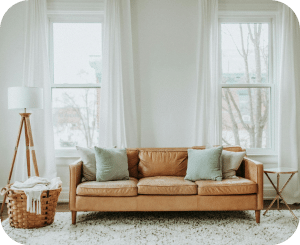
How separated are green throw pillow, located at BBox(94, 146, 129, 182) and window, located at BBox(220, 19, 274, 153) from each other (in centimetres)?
197

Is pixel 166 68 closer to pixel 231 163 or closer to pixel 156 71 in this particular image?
pixel 156 71

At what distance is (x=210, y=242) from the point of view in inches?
117

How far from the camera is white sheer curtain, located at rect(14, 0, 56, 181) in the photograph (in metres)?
4.62

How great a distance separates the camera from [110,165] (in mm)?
3742

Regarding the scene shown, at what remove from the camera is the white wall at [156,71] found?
4738 mm

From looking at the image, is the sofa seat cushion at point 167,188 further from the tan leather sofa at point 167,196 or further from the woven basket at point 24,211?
the woven basket at point 24,211

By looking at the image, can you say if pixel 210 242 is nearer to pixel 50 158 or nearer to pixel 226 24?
pixel 50 158

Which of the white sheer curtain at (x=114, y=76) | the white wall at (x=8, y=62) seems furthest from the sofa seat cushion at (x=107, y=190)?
the white wall at (x=8, y=62)

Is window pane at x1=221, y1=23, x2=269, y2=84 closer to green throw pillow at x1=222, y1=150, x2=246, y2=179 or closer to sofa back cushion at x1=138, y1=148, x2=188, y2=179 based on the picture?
green throw pillow at x1=222, y1=150, x2=246, y2=179

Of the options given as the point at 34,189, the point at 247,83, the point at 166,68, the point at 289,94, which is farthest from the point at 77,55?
the point at 289,94

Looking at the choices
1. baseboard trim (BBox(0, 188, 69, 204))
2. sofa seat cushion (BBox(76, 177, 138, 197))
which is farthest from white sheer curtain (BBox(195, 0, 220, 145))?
baseboard trim (BBox(0, 188, 69, 204))

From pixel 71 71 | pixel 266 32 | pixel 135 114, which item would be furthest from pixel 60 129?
pixel 266 32

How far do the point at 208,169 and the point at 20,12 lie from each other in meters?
→ 3.83

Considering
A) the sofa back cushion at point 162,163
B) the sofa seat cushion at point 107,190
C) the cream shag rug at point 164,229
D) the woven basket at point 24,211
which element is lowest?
the cream shag rug at point 164,229
